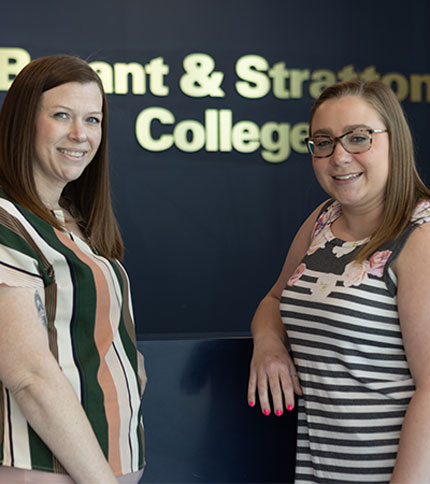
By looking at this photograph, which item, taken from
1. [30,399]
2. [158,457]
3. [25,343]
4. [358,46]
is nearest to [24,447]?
[30,399]

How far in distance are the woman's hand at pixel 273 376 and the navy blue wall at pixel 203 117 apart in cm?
352

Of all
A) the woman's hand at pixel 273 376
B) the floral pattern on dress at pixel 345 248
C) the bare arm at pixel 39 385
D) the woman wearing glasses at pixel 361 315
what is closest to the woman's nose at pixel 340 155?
the woman wearing glasses at pixel 361 315

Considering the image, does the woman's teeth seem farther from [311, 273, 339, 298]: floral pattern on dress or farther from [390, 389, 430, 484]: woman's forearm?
[390, 389, 430, 484]: woman's forearm

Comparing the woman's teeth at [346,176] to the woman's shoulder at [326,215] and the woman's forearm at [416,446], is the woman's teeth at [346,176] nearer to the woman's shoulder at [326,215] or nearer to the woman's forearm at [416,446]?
the woman's shoulder at [326,215]

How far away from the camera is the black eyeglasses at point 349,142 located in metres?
1.58

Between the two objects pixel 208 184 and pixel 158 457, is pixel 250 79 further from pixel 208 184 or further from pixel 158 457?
pixel 158 457

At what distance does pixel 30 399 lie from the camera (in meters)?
1.34

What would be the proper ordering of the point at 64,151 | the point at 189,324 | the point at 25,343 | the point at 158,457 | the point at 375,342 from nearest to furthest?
the point at 25,343 → the point at 375,342 → the point at 64,151 → the point at 158,457 → the point at 189,324

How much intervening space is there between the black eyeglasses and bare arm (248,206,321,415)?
0.28m

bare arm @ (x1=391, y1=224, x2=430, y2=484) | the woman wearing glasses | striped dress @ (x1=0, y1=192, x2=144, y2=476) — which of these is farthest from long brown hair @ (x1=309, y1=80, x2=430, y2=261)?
striped dress @ (x1=0, y1=192, x2=144, y2=476)

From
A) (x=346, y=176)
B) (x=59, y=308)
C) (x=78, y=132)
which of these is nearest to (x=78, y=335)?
(x=59, y=308)

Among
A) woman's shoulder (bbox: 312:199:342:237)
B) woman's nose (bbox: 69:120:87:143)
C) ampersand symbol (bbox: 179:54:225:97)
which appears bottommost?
woman's shoulder (bbox: 312:199:342:237)

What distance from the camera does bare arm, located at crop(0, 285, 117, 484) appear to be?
4.36 feet

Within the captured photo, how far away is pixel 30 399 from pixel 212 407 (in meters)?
0.65
